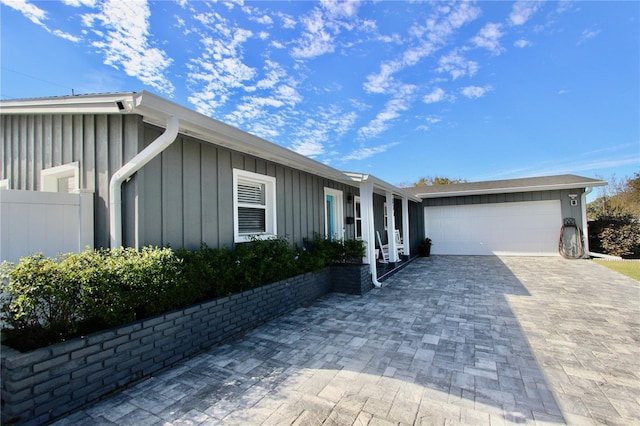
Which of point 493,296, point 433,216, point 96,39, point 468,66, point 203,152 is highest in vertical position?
point 468,66

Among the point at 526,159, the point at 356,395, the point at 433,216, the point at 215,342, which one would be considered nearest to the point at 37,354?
the point at 215,342

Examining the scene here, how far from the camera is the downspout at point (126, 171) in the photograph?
2.85 metres

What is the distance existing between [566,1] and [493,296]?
22.8 feet

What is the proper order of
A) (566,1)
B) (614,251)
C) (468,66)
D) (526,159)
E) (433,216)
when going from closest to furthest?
1. (566,1)
2. (468,66)
3. (614,251)
4. (433,216)
5. (526,159)

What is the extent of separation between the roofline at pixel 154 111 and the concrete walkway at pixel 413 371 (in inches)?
101

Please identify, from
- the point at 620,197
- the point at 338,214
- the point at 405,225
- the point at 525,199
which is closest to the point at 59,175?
the point at 338,214

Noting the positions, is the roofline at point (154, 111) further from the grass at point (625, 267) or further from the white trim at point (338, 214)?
the grass at point (625, 267)

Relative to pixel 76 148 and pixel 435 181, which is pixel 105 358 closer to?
pixel 76 148

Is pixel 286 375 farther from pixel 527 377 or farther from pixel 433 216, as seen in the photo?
pixel 433 216

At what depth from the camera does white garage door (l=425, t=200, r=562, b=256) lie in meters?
10.9

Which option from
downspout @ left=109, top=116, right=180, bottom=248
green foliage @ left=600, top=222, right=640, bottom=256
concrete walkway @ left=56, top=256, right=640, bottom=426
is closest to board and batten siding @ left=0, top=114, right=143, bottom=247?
downspout @ left=109, top=116, right=180, bottom=248

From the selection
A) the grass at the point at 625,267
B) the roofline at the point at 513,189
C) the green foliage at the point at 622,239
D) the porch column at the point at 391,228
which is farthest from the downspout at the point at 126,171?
the green foliage at the point at 622,239

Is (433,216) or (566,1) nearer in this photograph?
(566,1)

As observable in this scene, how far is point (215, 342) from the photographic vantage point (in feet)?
10.9
